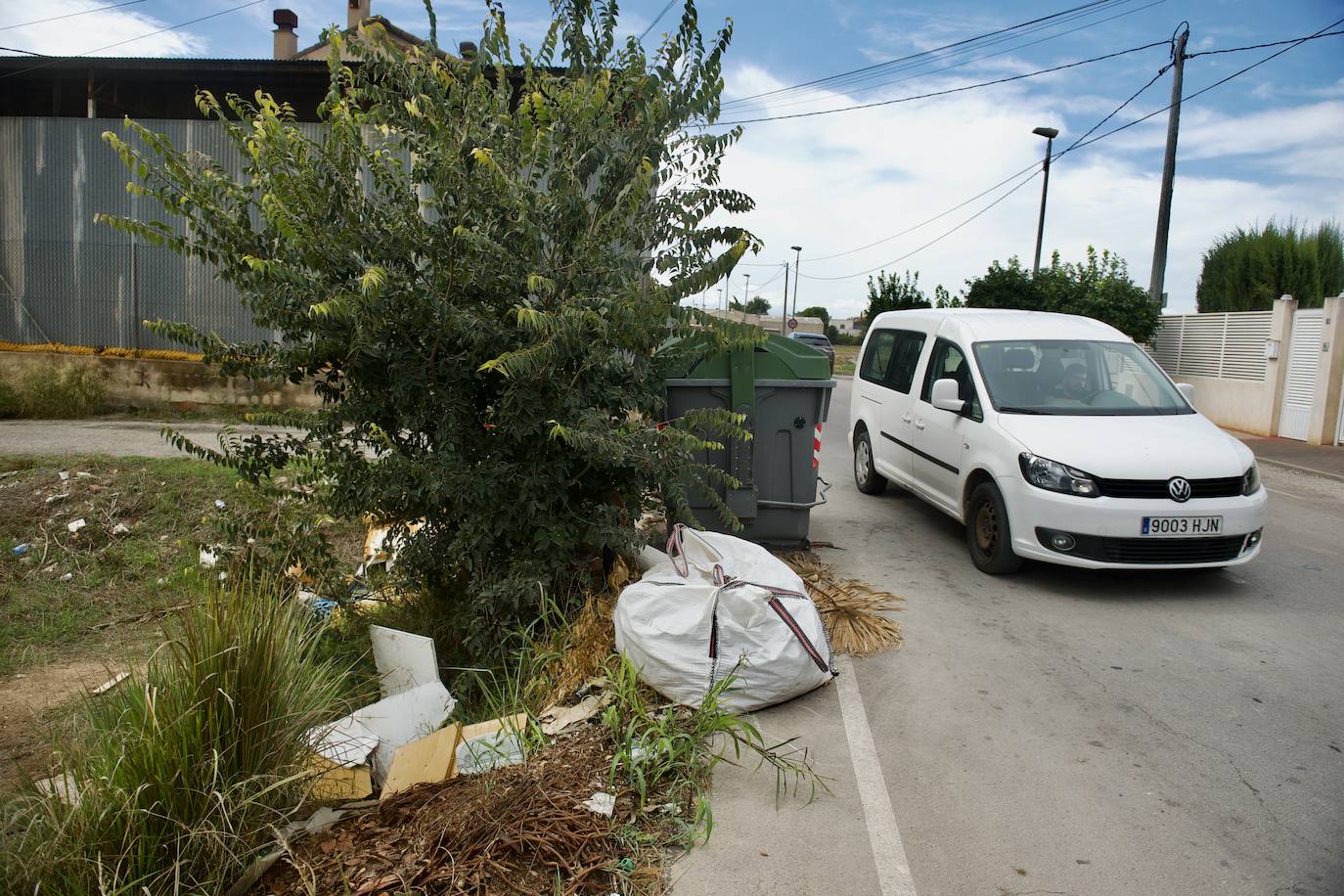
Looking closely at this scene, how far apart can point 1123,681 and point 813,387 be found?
2887mm

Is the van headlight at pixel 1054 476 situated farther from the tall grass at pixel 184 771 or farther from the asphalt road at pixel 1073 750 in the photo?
the tall grass at pixel 184 771

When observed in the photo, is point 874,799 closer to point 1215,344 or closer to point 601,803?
point 601,803

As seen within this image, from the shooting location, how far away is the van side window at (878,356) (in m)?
9.34

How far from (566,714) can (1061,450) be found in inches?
151

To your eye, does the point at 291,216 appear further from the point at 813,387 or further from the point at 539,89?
the point at 813,387

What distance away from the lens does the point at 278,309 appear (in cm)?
458

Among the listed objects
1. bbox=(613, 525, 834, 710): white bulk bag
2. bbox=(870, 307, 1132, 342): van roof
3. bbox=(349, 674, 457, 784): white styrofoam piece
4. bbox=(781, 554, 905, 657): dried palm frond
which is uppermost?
bbox=(870, 307, 1132, 342): van roof

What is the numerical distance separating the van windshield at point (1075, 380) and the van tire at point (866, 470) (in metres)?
2.39

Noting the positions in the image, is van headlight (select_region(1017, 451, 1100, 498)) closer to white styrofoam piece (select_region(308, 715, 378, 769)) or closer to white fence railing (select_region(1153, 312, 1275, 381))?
white styrofoam piece (select_region(308, 715, 378, 769))

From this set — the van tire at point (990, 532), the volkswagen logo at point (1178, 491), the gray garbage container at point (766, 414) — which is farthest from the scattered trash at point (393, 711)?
the volkswagen logo at point (1178, 491)

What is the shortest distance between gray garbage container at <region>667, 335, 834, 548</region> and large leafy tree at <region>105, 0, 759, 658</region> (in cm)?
139

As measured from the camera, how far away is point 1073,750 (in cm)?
409

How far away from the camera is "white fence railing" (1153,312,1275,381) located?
17281mm

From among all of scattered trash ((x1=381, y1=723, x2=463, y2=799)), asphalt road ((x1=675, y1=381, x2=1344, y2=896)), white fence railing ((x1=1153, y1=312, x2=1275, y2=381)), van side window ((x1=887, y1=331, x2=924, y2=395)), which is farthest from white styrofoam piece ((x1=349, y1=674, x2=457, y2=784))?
white fence railing ((x1=1153, y1=312, x2=1275, y2=381))
